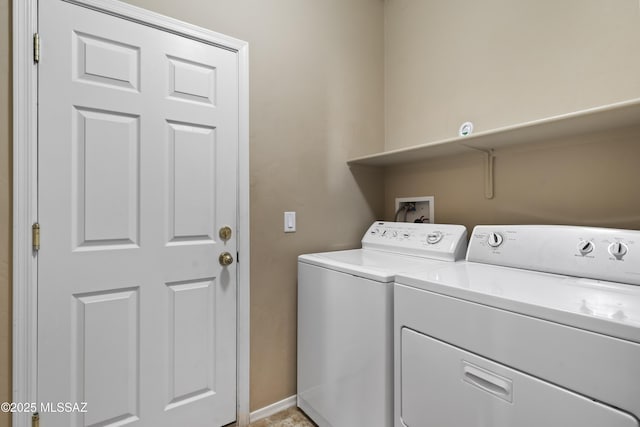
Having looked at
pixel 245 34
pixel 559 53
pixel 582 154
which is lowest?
pixel 582 154

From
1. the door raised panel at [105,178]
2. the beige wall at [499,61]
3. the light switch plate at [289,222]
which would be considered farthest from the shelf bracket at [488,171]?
the door raised panel at [105,178]

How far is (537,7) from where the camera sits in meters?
1.46

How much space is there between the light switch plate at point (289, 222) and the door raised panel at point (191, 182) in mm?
400

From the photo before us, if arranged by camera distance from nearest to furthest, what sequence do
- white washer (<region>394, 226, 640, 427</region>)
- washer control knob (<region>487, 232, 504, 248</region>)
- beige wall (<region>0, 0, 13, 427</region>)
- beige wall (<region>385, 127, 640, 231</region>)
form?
1. white washer (<region>394, 226, 640, 427</region>)
2. beige wall (<region>0, 0, 13, 427</region>)
3. beige wall (<region>385, 127, 640, 231</region>)
4. washer control knob (<region>487, 232, 504, 248</region>)

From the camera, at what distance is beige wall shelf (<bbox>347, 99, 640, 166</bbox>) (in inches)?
41.4

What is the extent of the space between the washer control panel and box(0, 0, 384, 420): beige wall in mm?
867

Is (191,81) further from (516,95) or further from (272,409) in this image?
(272,409)

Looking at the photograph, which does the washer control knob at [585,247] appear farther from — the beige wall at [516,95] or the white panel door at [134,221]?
the white panel door at [134,221]

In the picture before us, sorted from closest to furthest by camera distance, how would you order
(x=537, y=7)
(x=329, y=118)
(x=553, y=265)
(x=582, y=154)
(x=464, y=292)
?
(x=464, y=292), (x=553, y=265), (x=582, y=154), (x=537, y=7), (x=329, y=118)

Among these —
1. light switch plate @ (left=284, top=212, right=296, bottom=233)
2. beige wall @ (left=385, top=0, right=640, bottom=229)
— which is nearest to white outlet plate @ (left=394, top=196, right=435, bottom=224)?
beige wall @ (left=385, top=0, right=640, bottom=229)

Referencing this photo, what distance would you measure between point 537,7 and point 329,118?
113cm

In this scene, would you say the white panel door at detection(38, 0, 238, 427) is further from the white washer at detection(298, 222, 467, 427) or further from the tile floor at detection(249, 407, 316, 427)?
the white washer at detection(298, 222, 467, 427)

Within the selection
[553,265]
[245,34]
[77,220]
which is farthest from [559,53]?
[77,220]

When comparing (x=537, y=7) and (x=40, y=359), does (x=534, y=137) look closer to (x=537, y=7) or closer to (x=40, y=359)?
(x=537, y=7)
